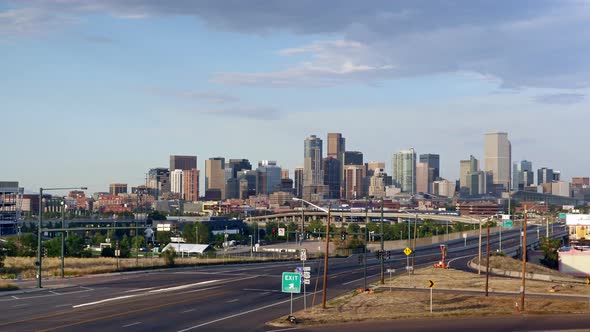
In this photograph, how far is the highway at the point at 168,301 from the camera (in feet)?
161

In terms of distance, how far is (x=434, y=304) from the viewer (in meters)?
60.7

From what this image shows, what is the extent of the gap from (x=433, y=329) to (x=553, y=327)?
7578 millimetres

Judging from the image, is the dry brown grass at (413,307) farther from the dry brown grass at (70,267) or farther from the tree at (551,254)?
the tree at (551,254)

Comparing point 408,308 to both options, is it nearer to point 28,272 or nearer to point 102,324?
point 102,324

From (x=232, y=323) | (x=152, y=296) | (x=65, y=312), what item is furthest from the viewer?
(x=152, y=296)

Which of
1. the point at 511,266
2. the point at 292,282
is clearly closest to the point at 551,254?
the point at 511,266

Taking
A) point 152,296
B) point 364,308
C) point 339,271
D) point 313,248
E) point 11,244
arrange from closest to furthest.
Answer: point 364,308 → point 152,296 → point 339,271 → point 11,244 → point 313,248

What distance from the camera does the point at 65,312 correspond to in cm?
5406

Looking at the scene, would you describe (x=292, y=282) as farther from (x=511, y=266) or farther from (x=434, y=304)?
(x=511, y=266)

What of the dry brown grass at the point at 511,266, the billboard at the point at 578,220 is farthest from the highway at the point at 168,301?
the billboard at the point at 578,220

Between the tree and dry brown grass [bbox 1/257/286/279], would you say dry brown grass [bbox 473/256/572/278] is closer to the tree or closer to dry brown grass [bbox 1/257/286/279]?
the tree

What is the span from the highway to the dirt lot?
3275 mm

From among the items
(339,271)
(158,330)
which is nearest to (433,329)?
(158,330)

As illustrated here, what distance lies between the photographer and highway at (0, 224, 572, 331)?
49094 mm
